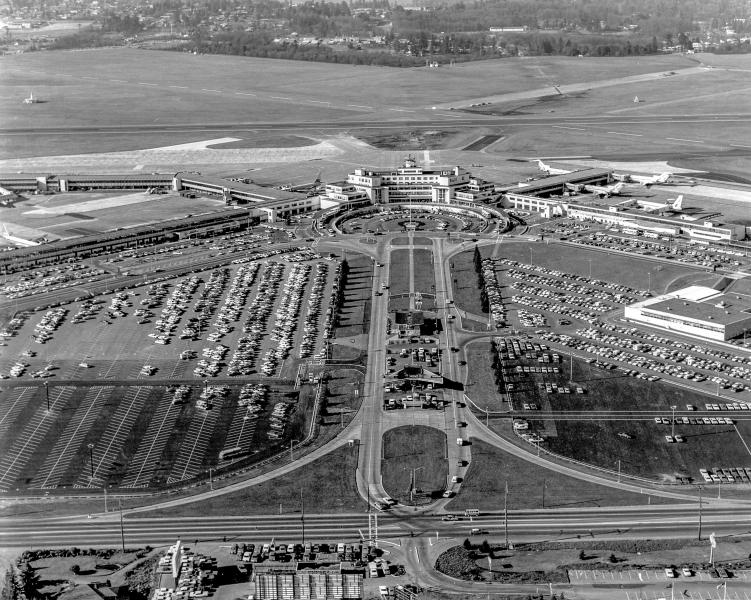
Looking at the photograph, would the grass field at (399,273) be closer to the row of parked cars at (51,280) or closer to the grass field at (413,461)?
the row of parked cars at (51,280)

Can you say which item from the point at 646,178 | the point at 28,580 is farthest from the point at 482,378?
the point at 646,178

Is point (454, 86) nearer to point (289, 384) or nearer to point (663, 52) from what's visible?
point (663, 52)

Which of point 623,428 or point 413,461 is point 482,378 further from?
→ point 413,461

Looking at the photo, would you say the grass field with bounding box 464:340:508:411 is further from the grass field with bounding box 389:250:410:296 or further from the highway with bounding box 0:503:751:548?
the grass field with bounding box 389:250:410:296

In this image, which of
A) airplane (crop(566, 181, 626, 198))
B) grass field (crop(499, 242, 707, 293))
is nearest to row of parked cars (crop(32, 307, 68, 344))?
grass field (crop(499, 242, 707, 293))

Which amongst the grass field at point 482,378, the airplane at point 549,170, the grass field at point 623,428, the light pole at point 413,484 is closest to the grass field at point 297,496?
the light pole at point 413,484

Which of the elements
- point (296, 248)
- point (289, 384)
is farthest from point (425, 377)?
point (296, 248)
